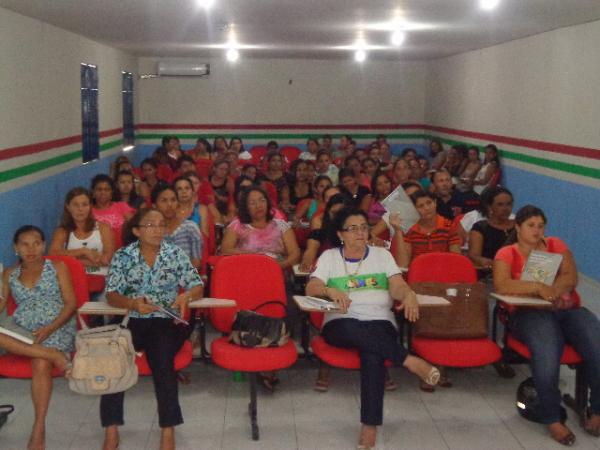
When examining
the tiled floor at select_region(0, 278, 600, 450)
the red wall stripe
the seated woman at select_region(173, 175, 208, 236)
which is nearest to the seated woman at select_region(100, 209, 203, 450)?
the tiled floor at select_region(0, 278, 600, 450)

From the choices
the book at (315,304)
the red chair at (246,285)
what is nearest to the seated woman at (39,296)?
the red chair at (246,285)

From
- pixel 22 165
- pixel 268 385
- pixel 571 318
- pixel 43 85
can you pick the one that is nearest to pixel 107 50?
pixel 43 85

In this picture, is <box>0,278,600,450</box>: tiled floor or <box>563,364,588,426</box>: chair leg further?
<box>563,364,588,426</box>: chair leg

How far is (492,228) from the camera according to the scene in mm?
5930

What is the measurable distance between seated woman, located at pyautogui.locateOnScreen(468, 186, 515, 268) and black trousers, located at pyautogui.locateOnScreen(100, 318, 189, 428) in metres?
2.36

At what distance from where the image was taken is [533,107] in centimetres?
1047

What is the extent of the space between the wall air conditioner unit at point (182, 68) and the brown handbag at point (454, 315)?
12.3 meters

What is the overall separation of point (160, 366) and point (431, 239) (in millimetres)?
2306

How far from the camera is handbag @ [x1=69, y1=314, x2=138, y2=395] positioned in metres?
3.84

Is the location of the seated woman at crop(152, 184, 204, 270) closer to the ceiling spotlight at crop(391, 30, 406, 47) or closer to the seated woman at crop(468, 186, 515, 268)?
the seated woman at crop(468, 186, 515, 268)

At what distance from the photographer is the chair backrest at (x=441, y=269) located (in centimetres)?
491

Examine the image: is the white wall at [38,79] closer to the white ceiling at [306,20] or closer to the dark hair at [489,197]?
the white ceiling at [306,20]

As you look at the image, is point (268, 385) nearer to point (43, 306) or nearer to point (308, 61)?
point (43, 306)

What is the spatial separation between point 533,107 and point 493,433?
6.84 meters
